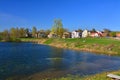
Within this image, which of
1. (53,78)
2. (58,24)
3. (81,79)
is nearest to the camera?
(81,79)

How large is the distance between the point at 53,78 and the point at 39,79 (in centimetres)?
182

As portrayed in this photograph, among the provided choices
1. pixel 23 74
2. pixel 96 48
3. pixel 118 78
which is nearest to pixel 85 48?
pixel 96 48

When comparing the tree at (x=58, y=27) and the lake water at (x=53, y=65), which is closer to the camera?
the lake water at (x=53, y=65)

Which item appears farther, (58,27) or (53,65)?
(58,27)

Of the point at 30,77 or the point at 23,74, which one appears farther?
the point at 23,74

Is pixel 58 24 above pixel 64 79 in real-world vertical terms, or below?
above

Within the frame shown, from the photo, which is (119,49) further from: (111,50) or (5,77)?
(5,77)

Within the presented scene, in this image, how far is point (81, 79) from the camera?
1038 inches

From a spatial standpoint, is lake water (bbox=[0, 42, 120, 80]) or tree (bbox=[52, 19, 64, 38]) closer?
lake water (bbox=[0, 42, 120, 80])

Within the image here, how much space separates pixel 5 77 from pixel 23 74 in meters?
2.95

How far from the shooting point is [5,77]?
28.9 meters

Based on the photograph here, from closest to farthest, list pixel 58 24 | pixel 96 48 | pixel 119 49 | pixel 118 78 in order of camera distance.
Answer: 1. pixel 118 78
2. pixel 119 49
3. pixel 96 48
4. pixel 58 24

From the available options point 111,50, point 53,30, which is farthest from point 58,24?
point 111,50

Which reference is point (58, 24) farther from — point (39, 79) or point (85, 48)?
point (39, 79)
